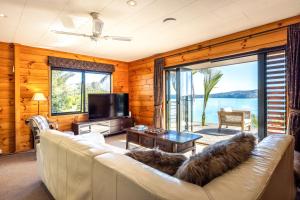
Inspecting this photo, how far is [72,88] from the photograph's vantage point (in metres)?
4.83

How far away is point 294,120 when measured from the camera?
265cm

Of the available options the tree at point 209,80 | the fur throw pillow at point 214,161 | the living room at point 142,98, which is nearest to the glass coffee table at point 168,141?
the living room at point 142,98

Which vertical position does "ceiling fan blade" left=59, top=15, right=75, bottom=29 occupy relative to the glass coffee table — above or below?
above

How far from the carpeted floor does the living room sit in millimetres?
18

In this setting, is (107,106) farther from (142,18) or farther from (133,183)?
(133,183)

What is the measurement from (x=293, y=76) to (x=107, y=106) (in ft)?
13.8

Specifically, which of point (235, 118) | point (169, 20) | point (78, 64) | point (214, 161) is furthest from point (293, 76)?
point (78, 64)

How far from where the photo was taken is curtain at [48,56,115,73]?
434 cm

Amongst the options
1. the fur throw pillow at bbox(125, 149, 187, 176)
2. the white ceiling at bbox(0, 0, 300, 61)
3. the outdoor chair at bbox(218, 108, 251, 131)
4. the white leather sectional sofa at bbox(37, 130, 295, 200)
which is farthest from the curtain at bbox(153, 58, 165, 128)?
the fur throw pillow at bbox(125, 149, 187, 176)

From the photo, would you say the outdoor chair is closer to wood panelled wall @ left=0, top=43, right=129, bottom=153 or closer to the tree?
the tree

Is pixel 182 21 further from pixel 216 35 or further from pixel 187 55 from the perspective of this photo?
pixel 187 55

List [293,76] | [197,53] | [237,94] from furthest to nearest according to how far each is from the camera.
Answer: [237,94], [197,53], [293,76]

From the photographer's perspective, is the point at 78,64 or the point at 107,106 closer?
the point at 78,64

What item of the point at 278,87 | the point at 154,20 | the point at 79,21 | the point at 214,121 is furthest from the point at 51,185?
the point at 214,121
